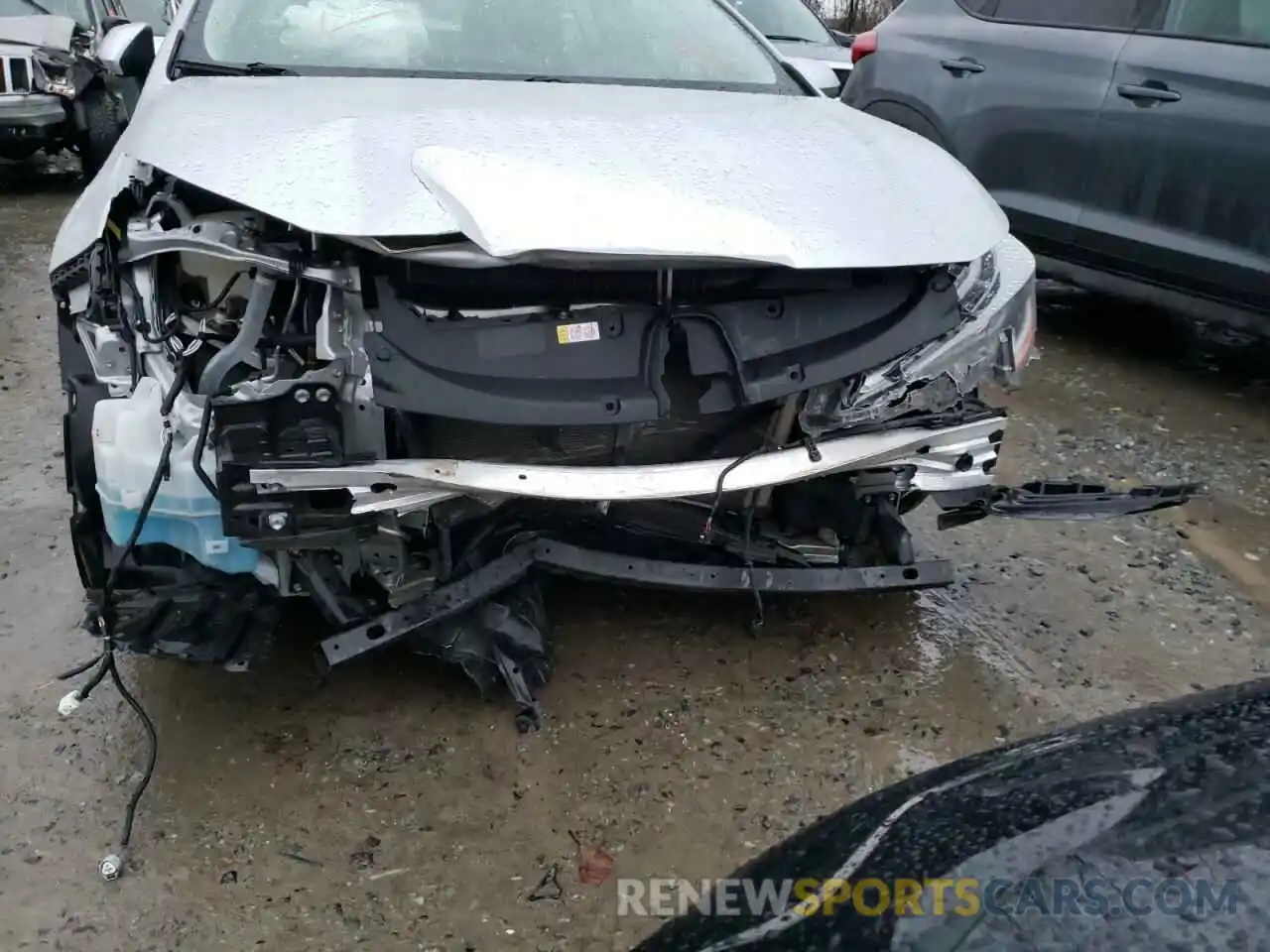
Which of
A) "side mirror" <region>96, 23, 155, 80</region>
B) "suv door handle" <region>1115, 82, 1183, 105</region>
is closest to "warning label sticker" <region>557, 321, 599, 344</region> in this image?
"side mirror" <region>96, 23, 155, 80</region>

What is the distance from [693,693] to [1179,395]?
9.86ft

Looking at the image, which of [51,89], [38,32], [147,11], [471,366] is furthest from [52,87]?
[471,366]

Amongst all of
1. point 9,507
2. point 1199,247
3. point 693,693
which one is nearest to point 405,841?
point 693,693

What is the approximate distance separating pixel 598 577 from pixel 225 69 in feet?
5.38

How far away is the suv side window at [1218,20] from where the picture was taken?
13.9 feet

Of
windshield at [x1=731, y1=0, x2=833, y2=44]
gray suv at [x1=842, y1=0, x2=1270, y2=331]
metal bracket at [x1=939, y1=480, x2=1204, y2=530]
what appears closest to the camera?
metal bracket at [x1=939, y1=480, x2=1204, y2=530]

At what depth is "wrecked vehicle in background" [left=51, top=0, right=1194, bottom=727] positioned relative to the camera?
216 cm

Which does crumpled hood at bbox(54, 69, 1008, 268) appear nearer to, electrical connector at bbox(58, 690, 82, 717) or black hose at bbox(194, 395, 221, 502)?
black hose at bbox(194, 395, 221, 502)

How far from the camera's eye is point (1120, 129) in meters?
4.52

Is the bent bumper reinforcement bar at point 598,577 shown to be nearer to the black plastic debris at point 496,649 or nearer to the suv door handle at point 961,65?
the black plastic debris at point 496,649

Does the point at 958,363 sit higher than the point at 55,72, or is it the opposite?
the point at 958,363

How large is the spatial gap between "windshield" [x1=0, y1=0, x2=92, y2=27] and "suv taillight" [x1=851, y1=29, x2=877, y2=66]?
5.49m

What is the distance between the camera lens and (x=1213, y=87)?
13.9 feet

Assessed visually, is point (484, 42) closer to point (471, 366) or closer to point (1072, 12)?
point (471, 366)
